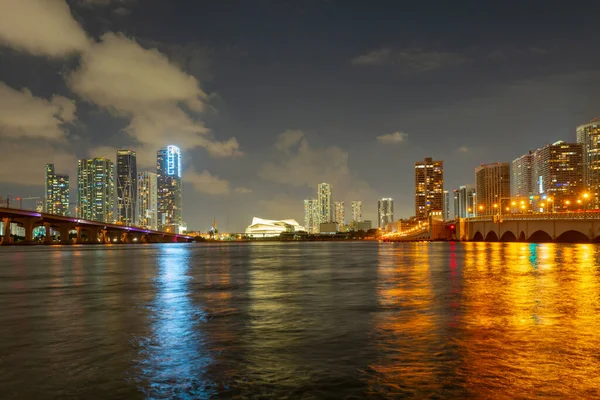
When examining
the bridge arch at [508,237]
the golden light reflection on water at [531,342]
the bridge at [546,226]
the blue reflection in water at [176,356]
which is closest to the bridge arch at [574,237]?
the bridge at [546,226]

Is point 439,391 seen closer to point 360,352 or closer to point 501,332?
point 360,352

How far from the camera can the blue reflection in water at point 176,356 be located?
31.4 feet

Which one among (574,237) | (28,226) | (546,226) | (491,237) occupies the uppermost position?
(28,226)

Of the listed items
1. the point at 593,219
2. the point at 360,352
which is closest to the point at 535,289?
the point at 360,352

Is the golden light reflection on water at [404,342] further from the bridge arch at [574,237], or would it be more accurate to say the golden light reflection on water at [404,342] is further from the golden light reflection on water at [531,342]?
→ the bridge arch at [574,237]

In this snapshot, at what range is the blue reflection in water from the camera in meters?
9.56

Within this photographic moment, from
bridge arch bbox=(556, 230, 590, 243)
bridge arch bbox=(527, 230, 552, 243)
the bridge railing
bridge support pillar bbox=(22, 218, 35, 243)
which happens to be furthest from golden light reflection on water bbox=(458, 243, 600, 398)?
bridge support pillar bbox=(22, 218, 35, 243)

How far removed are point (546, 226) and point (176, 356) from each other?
436 feet

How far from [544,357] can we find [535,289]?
1573 centimetres

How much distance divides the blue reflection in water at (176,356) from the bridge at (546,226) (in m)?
113

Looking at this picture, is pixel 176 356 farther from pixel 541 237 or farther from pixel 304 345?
pixel 541 237

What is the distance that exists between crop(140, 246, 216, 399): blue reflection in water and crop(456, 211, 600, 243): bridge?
372 ft

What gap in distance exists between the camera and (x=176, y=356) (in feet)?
39.9

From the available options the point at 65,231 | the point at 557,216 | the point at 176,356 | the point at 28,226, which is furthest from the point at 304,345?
the point at 65,231
